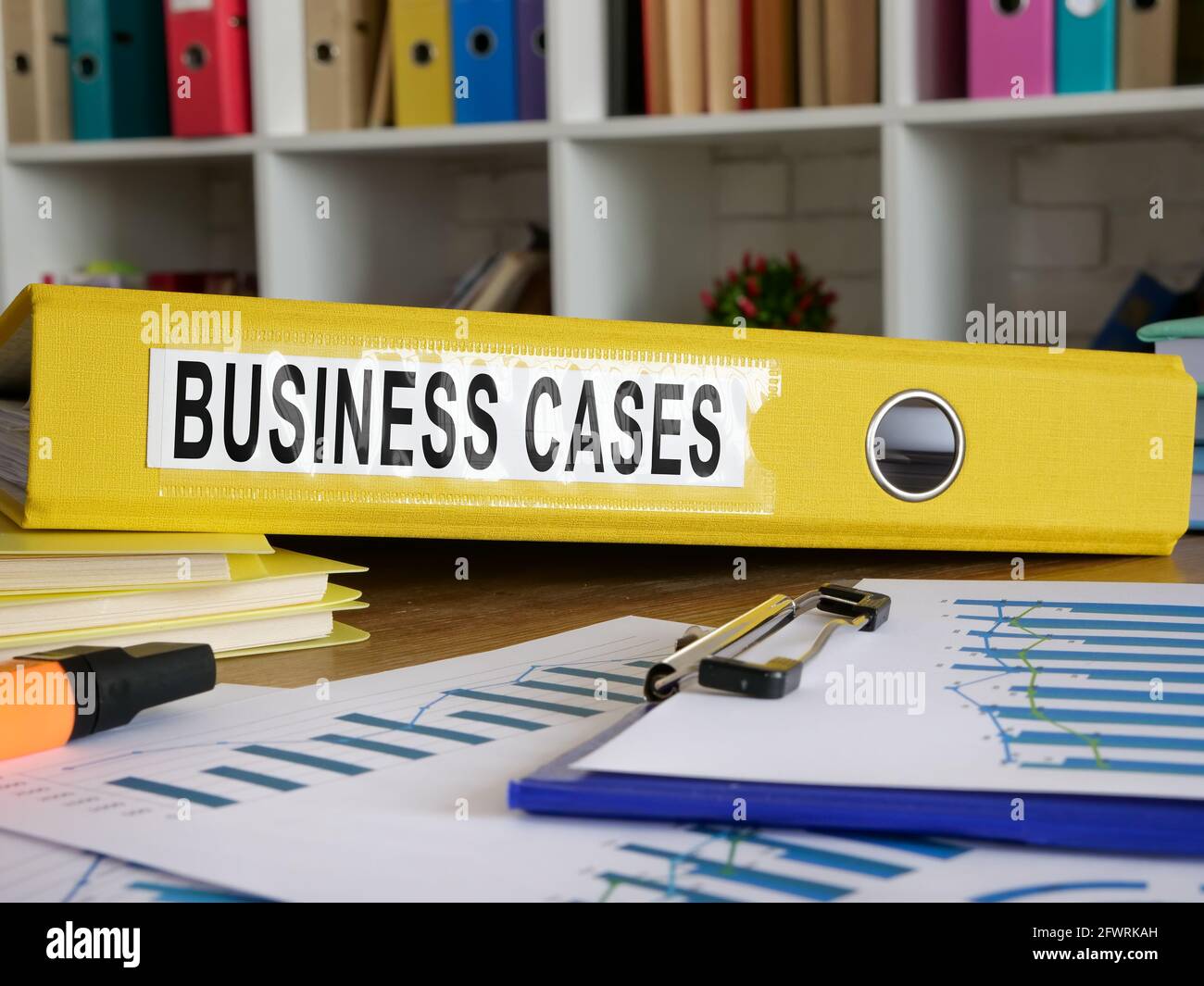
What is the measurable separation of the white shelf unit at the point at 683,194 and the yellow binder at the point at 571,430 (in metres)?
0.72

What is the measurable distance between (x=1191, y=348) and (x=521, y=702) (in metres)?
0.58

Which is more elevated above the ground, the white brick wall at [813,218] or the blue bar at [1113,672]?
the white brick wall at [813,218]

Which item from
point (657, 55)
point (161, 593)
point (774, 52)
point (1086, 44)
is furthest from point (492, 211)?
point (161, 593)

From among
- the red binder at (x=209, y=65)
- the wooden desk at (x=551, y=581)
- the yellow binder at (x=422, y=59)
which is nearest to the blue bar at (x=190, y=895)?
the wooden desk at (x=551, y=581)

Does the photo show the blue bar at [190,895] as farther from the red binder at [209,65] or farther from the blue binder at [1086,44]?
the red binder at [209,65]

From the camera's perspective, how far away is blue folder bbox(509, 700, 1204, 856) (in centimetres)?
33

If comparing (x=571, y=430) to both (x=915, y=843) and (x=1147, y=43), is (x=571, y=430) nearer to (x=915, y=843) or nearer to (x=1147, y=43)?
(x=915, y=843)

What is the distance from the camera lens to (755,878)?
0.32 metres

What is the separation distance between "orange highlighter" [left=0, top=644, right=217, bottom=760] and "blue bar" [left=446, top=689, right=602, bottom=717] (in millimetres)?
95

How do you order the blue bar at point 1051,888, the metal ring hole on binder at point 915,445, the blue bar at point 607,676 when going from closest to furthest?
the blue bar at point 1051,888 → the blue bar at point 607,676 → the metal ring hole on binder at point 915,445

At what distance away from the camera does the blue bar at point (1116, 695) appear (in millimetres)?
438

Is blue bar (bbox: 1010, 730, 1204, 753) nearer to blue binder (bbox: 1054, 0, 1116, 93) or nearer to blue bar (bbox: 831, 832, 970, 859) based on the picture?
blue bar (bbox: 831, 832, 970, 859)
